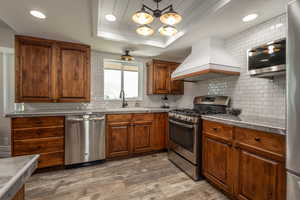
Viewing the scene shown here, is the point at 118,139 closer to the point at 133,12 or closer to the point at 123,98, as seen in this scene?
the point at 123,98

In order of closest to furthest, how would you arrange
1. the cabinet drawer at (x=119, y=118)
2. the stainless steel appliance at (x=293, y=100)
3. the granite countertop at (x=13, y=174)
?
the granite countertop at (x=13, y=174) < the stainless steel appliance at (x=293, y=100) < the cabinet drawer at (x=119, y=118)

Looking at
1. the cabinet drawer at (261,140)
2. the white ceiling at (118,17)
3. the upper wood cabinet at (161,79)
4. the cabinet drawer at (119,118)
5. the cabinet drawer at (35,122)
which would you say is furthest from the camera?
the upper wood cabinet at (161,79)

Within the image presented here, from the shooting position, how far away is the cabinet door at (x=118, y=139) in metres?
2.68

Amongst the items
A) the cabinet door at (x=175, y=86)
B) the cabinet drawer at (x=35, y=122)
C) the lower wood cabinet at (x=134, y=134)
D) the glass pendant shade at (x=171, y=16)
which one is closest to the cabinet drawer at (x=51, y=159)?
the cabinet drawer at (x=35, y=122)

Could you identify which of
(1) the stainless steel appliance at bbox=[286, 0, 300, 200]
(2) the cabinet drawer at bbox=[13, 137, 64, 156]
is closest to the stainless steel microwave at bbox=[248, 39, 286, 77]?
(1) the stainless steel appliance at bbox=[286, 0, 300, 200]

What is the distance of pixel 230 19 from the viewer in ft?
6.17

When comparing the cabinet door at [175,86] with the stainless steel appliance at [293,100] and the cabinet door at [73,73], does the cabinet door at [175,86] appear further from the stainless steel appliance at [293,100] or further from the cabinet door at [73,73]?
the stainless steel appliance at [293,100]

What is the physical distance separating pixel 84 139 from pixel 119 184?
101 cm

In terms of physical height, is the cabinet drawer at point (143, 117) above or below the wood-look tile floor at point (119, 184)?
above

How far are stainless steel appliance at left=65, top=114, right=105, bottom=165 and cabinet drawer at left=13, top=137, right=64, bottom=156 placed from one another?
134 millimetres

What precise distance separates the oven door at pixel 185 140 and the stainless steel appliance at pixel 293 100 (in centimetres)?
109

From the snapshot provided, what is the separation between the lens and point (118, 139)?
2.74 meters

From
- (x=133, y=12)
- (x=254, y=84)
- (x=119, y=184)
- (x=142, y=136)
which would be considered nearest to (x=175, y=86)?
(x=142, y=136)

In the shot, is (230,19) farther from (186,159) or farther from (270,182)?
(186,159)
